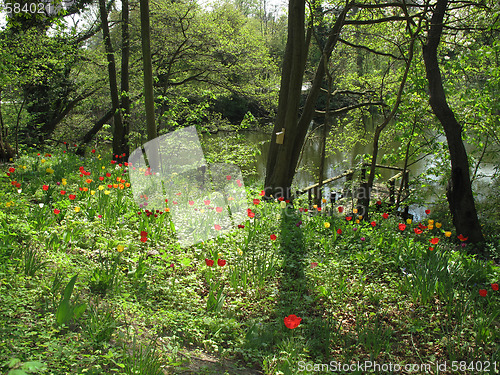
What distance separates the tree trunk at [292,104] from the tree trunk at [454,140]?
146 centimetres

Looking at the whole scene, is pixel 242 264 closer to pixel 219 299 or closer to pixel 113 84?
pixel 219 299

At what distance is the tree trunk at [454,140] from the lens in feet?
17.6

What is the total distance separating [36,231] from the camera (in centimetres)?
318

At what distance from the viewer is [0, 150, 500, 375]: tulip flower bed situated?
2.01 metres

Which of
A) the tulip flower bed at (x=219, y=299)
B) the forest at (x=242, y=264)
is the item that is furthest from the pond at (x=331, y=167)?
the tulip flower bed at (x=219, y=299)

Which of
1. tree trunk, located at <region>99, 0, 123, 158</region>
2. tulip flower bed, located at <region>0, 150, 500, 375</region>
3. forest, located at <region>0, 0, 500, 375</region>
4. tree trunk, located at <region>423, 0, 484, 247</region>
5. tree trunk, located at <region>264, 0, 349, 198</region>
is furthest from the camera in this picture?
tree trunk, located at <region>99, 0, 123, 158</region>

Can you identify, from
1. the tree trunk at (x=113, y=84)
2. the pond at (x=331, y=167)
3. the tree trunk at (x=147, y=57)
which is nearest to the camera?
the tree trunk at (x=147, y=57)

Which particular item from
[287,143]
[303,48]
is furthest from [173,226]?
[303,48]

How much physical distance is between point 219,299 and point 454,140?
15.3ft

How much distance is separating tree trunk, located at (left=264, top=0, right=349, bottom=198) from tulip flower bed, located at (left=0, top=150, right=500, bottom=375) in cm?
194

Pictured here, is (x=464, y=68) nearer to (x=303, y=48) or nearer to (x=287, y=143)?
(x=303, y=48)

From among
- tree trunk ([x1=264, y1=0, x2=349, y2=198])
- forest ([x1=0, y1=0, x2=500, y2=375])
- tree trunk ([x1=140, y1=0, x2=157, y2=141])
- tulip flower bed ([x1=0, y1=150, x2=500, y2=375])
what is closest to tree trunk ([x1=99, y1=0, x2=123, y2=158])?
forest ([x1=0, y1=0, x2=500, y2=375])

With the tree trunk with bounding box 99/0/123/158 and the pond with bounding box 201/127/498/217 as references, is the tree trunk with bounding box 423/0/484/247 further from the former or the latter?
the tree trunk with bounding box 99/0/123/158

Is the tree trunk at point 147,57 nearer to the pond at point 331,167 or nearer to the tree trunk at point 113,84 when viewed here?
the pond at point 331,167
